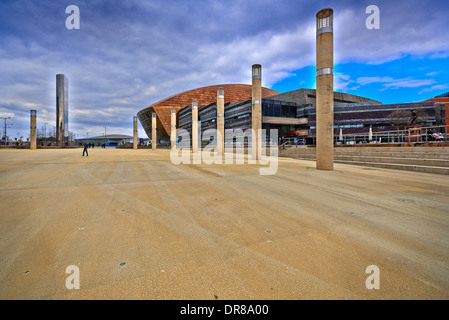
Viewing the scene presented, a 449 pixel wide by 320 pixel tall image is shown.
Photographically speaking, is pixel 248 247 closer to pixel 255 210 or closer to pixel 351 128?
pixel 255 210

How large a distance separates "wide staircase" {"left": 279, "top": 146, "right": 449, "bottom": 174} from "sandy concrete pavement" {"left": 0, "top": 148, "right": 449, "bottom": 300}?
6.21 m

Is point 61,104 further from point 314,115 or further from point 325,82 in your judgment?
point 325,82

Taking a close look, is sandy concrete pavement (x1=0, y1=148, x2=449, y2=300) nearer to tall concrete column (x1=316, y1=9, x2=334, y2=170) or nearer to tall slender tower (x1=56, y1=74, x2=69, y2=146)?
tall concrete column (x1=316, y1=9, x2=334, y2=170)

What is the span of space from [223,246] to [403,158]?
495 inches

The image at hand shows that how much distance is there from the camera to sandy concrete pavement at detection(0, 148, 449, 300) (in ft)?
6.29

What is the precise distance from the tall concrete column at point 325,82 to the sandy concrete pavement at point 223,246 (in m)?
5.73

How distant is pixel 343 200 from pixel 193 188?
3897 mm

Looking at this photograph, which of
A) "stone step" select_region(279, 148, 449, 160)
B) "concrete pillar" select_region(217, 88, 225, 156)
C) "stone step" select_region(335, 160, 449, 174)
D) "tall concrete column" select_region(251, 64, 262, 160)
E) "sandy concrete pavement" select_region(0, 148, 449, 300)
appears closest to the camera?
"sandy concrete pavement" select_region(0, 148, 449, 300)
